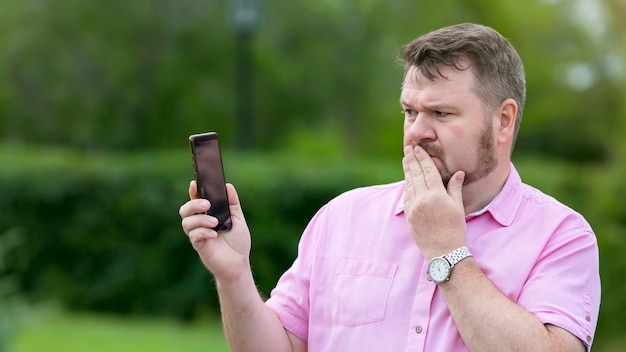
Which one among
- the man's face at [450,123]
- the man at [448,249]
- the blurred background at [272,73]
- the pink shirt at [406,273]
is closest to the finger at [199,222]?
the man at [448,249]

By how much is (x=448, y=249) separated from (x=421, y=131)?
0.99 ft

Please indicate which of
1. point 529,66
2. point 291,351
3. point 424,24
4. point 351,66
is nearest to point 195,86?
point 351,66

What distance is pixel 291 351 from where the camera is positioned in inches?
116

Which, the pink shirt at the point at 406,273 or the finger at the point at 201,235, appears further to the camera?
the finger at the point at 201,235

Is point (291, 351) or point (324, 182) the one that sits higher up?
point (291, 351)

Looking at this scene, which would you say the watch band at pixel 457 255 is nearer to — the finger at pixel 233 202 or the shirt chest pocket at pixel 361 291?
the shirt chest pocket at pixel 361 291

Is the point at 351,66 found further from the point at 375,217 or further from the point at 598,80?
the point at 375,217

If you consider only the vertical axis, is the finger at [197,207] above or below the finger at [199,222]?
above

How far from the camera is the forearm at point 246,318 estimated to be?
9.29 ft

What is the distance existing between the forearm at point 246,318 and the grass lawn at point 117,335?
253 inches

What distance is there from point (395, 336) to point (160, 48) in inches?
1012

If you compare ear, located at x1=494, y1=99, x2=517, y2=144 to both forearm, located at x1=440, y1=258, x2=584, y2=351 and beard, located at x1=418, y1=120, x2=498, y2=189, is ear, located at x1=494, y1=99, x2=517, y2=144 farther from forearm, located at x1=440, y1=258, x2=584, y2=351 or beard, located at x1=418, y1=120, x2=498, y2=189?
forearm, located at x1=440, y1=258, x2=584, y2=351

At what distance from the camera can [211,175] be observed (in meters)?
2.81

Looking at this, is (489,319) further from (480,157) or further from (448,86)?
(448,86)
